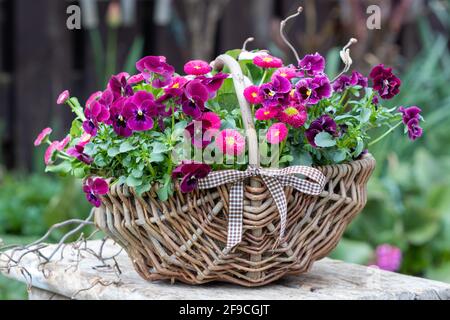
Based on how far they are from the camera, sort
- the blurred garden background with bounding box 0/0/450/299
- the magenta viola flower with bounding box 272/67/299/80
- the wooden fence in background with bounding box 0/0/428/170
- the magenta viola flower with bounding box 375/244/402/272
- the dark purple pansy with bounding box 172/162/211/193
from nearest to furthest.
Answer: the dark purple pansy with bounding box 172/162/211/193, the magenta viola flower with bounding box 272/67/299/80, the magenta viola flower with bounding box 375/244/402/272, the blurred garden background with bounding box 0/0/450/299, the wooden fence in background with bounding box 0/0/428/170

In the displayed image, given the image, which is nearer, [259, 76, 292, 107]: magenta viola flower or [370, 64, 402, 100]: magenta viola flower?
[259, 76, 292, 107]: magenta viola flower

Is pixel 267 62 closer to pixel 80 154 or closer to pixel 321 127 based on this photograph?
pixel 321 127

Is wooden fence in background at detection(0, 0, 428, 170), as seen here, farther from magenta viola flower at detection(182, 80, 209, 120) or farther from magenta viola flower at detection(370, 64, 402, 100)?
magenta viola flower at detection(182, 80, 209, 120)

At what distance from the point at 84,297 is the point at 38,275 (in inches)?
6.6

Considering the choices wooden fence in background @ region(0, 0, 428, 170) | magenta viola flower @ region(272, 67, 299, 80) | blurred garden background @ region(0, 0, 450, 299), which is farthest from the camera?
wooden fence in background @ region(0, 0, 428, 170)

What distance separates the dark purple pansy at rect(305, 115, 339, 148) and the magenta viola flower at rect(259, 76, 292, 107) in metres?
0.07

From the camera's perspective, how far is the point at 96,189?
1.35 metres

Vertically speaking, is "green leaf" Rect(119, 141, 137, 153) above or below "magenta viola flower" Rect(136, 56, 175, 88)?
below

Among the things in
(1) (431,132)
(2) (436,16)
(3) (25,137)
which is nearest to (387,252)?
(1) (431,132)

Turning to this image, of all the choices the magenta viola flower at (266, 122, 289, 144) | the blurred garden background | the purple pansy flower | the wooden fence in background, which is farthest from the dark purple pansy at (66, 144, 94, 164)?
the wooden fence in background

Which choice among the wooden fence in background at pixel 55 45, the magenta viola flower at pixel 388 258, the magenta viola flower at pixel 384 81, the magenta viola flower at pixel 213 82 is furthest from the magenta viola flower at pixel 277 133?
the wooden fence in background at pixel 55 45

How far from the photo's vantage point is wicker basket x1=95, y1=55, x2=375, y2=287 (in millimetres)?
1326

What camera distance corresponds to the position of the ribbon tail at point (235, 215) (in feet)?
4.29

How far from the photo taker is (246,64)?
1.51 m
